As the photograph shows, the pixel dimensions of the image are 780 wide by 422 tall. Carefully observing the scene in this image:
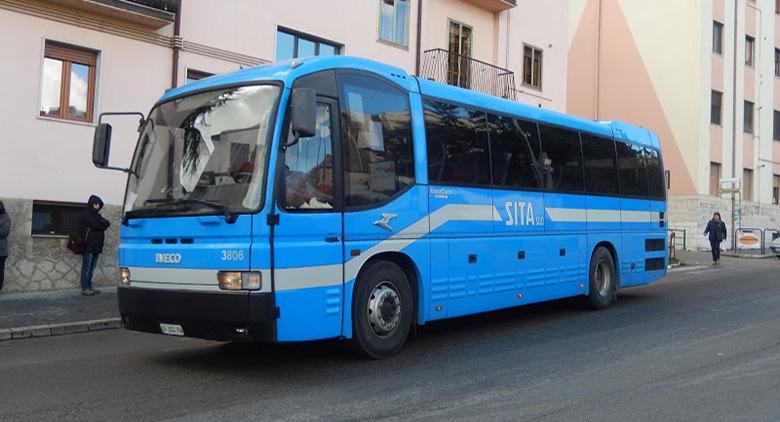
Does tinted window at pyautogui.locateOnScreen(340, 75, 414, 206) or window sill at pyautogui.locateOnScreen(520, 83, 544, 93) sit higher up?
window sill at pyautogui.locateOnScreen(520, 83, 544, 93)

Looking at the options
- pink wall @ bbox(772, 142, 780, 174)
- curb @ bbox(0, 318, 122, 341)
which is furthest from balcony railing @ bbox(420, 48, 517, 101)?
pink wall @ bbox(772, 142, 780, 174)

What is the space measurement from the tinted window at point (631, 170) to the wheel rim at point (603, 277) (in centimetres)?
131

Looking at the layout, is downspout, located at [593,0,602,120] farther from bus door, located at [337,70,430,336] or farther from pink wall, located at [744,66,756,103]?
bus door, located at [337,70,430,336]

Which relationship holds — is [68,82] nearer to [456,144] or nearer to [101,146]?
[101,146]

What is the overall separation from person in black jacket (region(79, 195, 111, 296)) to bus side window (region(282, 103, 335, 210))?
266 inches

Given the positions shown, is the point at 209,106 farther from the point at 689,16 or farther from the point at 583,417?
the point at 689,16

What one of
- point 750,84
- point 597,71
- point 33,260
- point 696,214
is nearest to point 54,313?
point 33,260

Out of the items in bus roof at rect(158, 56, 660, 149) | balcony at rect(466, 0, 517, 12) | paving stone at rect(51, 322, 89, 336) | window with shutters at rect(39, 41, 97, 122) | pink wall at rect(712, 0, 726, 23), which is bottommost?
paving stone at rect(51, 322, 89, 336)

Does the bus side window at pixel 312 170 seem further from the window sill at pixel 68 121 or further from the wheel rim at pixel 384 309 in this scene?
the window sill at pixel 68 121

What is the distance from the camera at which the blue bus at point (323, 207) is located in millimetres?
6246

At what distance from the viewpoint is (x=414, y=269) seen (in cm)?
770

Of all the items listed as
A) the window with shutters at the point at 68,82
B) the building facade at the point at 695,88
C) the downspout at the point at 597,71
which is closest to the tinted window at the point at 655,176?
the window with shutters at the point at 68,82

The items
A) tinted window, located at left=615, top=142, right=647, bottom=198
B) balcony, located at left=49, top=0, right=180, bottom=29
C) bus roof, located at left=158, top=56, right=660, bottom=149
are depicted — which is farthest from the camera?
balcony, located at left=49, top=0, right=180, bottom=29

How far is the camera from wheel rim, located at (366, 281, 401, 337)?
7.10m
